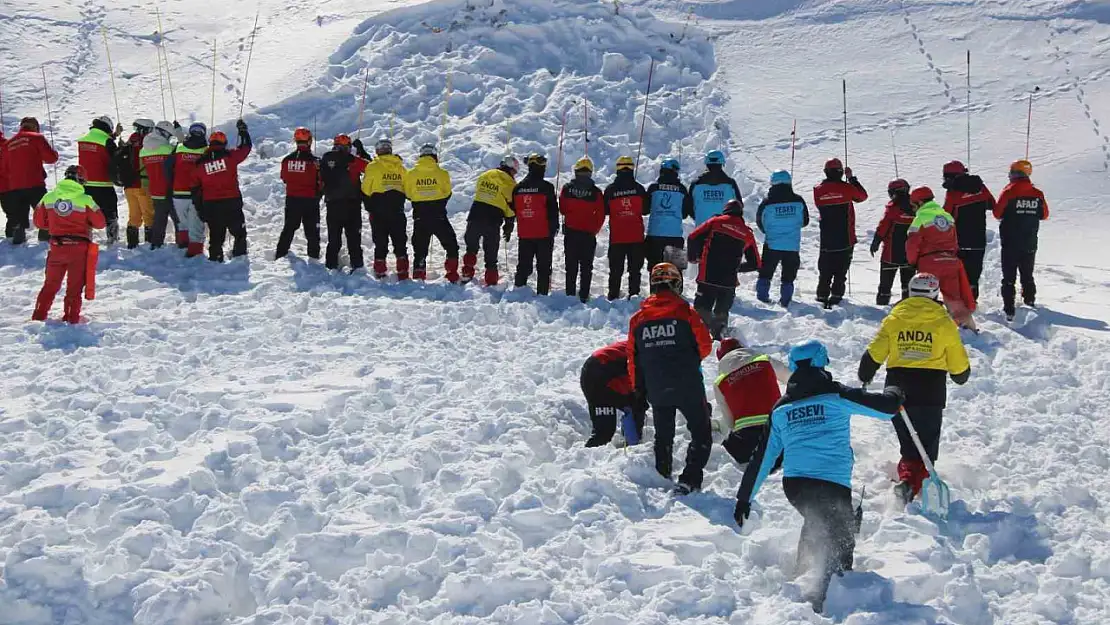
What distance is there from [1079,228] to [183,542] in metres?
12.9

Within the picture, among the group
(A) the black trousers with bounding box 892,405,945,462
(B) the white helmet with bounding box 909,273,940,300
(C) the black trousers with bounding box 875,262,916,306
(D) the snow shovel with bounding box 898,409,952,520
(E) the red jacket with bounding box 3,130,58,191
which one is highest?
(E) the red jacket with bounding box 3,130,58,191

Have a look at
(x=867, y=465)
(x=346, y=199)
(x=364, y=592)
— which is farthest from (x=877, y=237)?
(x=364, y=592)

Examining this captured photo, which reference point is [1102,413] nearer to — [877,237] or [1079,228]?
[877,237]

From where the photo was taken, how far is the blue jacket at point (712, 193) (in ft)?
41.4

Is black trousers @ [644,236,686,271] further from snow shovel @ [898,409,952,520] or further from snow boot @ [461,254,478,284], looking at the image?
snow shovel @ [898,409,952,520]

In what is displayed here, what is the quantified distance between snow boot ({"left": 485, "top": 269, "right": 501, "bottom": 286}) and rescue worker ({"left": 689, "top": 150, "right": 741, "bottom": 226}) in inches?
97.0

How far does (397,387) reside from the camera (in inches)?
360

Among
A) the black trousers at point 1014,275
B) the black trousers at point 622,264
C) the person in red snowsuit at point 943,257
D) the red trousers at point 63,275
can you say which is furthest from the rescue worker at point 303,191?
the black trousers at point 1014,275

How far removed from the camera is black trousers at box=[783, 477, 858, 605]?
642 cm

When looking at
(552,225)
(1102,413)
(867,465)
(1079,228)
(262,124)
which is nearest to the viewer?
(867,465)

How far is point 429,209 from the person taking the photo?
1291 cm

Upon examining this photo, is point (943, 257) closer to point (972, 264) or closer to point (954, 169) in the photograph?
point (972, 264)

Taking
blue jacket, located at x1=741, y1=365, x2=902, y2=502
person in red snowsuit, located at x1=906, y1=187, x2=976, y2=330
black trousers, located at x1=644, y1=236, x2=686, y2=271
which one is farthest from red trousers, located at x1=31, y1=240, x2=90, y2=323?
person in red snowsuit, located at x1=906, y1=187, x2=976, y2=330

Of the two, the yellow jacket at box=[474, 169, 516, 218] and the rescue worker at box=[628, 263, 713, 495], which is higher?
the yellow jacket at box=[474, 169, 516, 218]
